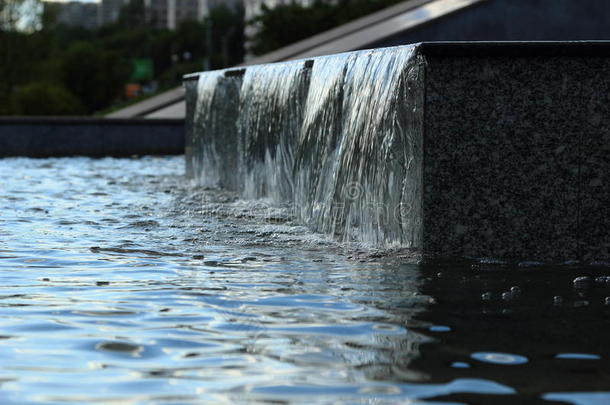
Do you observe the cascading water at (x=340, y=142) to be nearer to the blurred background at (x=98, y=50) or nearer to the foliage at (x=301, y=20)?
the blurred background at (x=98, y=50)

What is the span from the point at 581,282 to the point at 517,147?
1.29 metres

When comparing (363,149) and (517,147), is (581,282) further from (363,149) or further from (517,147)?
(363,149)

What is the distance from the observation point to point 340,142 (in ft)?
31.5

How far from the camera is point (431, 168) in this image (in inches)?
292

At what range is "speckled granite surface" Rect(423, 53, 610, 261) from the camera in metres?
7.44

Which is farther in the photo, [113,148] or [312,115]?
[113,148]

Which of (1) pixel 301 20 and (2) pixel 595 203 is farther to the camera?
(1) pixel 301 20

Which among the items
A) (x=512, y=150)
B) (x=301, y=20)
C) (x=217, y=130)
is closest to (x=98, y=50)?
(x=301, y=20)

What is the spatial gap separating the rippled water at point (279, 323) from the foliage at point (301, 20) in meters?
48.2

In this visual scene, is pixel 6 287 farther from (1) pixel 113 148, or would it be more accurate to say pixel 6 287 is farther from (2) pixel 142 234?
(1) pixel 113 148

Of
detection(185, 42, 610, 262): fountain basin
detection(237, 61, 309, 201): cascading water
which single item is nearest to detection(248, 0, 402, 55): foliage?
detection(237, 61, 309, 201): cascading water

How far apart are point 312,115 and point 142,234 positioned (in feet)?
8.03

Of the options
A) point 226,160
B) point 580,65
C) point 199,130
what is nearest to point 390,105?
point 580,65

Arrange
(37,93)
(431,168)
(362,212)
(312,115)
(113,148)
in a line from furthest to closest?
(37,93) → (113,148) → (312,115) → (362,212) → (431,168)
